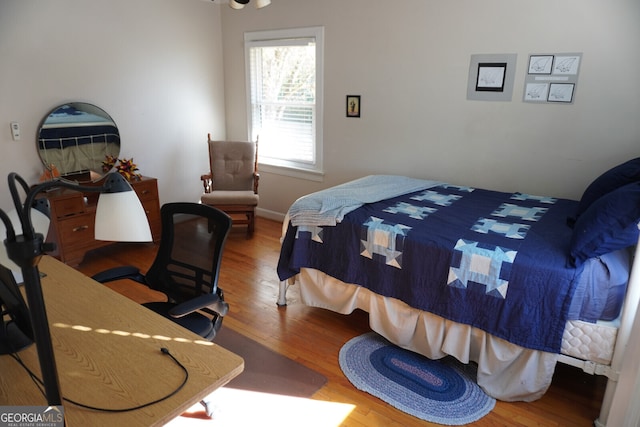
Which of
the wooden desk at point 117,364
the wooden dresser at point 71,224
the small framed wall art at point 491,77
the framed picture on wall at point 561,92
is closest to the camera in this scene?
the wooden desk at point 117,364

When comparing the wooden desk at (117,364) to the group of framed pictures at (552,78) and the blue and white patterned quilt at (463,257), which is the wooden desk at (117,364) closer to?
the blue and white patterned quilt at (463,257)

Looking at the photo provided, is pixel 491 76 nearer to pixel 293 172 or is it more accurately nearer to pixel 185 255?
pixel 293 172

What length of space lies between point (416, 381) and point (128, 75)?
384cm

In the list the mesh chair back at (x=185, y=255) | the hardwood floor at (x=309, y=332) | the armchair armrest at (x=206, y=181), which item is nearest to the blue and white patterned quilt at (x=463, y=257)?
the hardwood floor at (x=309, y=332)

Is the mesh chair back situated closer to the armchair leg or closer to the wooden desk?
the wooden desk

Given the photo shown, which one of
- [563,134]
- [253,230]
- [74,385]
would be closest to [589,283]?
[563,134]

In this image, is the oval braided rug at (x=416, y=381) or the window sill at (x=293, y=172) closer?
the oval braided rug at (x=416, y=381)

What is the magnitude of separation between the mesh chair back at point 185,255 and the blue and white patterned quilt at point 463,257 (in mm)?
841

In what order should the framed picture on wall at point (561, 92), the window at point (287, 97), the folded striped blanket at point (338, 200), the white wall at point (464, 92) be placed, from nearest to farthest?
the folded striped blanket at point (338, 200)
the white wall at point (464, 92)
the framed picture on wall at point (561, 92)
the window at point (287, 97)

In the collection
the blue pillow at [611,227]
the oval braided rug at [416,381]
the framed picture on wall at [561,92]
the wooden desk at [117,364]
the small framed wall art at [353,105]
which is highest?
the framed picture on wall at [561,92]

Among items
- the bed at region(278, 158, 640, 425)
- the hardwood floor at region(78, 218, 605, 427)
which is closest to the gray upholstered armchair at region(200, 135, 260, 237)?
the hardwood floor at region(78, 218, 605, 427)

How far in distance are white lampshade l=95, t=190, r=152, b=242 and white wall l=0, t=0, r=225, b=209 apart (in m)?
3.31

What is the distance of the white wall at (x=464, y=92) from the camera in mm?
2998

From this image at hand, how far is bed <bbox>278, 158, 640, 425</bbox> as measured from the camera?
2.01 metres
